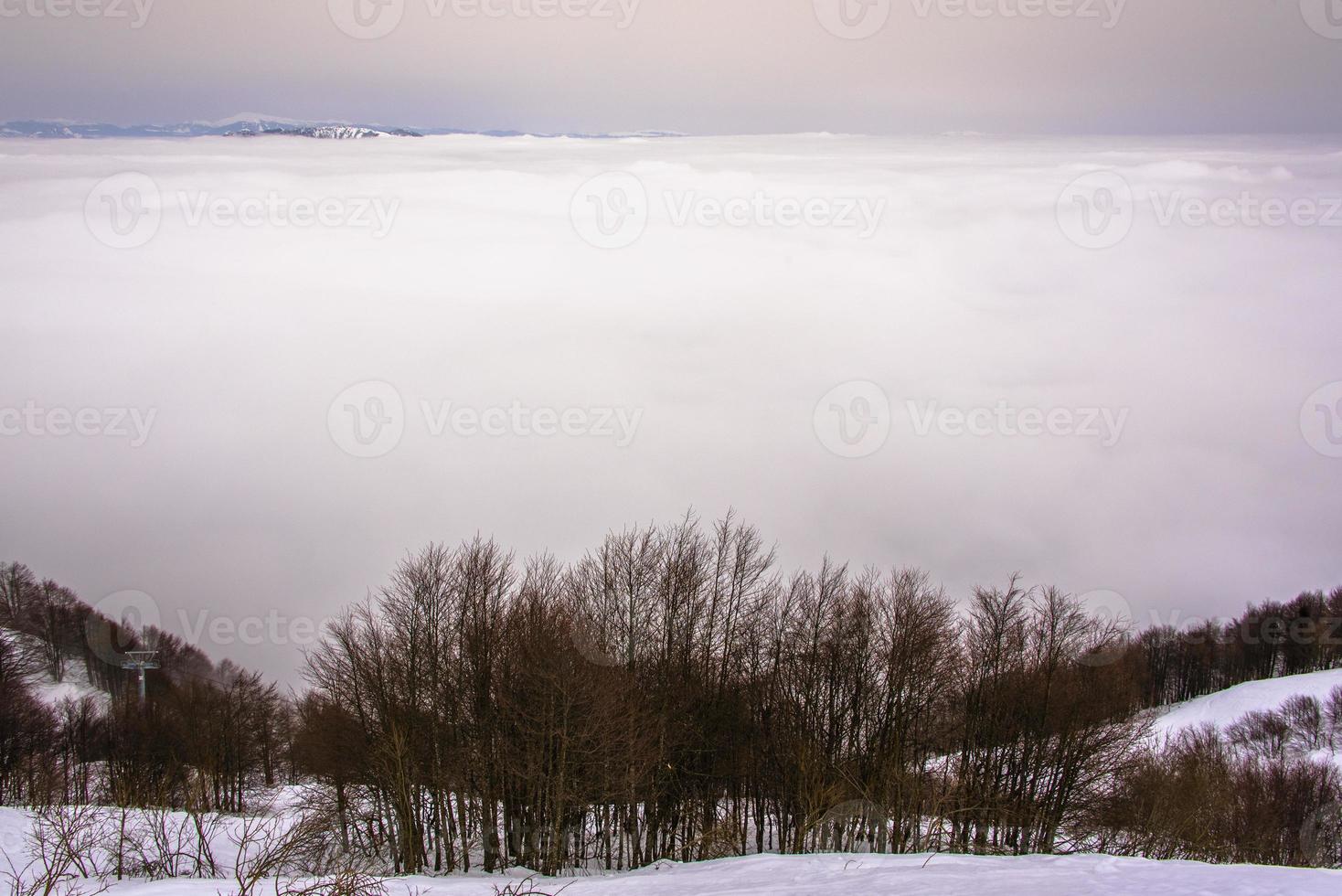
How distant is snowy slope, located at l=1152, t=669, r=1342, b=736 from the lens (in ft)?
241

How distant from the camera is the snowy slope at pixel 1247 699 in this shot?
73312mm

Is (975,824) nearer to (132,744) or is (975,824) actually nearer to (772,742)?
(772,742)

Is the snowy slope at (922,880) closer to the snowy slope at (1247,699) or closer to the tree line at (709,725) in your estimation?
the tree line at (709,725)

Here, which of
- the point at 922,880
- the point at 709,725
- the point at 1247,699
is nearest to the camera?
the point at 922,880

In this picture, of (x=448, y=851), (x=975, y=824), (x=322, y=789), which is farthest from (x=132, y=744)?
(x=975, y=824)

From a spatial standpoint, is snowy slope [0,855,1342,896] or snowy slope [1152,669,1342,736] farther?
snowy slope [1152,669,1342,736]

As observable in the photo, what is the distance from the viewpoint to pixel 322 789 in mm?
34594

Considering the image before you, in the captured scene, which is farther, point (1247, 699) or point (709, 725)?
point (1247, 699)

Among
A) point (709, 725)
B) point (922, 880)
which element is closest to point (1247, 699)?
point (709, 725)

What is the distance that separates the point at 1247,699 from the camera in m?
76.6

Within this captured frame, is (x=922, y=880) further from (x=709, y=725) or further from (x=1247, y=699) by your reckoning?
(x=1247, y=699)

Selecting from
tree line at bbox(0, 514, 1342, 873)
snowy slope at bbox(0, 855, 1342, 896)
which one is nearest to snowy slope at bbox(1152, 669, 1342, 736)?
tree line at bbox(0, 514, 1342, 873)

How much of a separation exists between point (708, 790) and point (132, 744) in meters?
37.7

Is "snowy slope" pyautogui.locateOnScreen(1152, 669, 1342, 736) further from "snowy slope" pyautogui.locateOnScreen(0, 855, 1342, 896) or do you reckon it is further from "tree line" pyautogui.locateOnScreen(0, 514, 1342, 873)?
"snowy slope" pyautogui.locateOnScreen(0, 855, 1342, 896)
